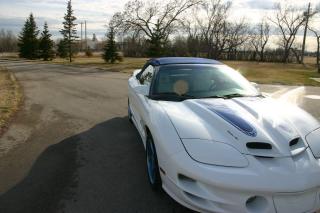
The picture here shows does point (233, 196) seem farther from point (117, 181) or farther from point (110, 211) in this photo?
point (117, 181)

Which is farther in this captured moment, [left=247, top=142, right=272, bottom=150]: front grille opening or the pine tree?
the pine tree

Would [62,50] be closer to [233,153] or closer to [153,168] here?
[153,168]

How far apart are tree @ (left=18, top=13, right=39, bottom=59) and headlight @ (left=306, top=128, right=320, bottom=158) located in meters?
53.3

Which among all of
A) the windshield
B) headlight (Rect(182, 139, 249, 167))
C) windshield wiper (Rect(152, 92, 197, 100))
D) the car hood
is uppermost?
the windshield

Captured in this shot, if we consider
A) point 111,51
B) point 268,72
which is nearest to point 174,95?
point 268,72

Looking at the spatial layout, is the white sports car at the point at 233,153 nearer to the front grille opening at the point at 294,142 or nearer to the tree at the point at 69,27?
the front grille opening at the point at 294,142

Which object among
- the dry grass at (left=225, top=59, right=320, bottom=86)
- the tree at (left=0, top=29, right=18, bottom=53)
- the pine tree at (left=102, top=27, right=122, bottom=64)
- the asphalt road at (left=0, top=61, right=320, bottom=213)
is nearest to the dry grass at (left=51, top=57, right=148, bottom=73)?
the pine tree at (left=102, top=27, right=122, bottom=64)

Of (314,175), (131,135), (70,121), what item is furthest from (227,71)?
(70,121)

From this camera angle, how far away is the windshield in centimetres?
427

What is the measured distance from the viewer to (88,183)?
384cm

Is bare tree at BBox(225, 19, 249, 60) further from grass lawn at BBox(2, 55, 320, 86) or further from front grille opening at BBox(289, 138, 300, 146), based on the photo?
front grille opening at BBox(289, 138, 300, 146)

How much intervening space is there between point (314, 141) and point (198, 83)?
1.79 m

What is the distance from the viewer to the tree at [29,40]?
2048 inches

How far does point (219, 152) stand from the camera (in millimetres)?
2811
